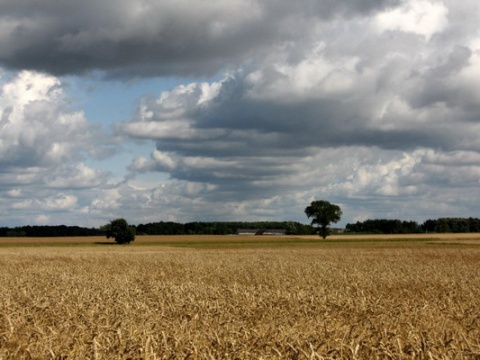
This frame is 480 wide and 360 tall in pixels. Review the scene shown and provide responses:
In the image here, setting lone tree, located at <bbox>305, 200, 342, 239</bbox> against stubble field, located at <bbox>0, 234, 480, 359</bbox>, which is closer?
stubble field, located at <bbox>0, 234, 480, 359</bbox>

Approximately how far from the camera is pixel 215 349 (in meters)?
7.43

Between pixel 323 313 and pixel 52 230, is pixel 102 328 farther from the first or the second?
pixel 52 230

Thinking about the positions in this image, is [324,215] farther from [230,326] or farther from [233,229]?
[230,326]

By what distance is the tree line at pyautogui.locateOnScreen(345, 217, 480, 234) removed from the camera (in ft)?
595

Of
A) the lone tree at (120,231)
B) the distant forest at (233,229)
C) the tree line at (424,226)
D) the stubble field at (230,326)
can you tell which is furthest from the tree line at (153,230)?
the stubble field at (230,326)

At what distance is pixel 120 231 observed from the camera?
106 metres

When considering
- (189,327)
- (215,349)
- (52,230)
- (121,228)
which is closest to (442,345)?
→ (215,349)

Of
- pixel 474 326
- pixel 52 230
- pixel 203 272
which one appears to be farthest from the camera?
pixel 52 230

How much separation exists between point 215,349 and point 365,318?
190 inches

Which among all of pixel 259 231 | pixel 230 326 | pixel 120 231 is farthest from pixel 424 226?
pixel 230 326

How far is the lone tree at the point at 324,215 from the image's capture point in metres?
134

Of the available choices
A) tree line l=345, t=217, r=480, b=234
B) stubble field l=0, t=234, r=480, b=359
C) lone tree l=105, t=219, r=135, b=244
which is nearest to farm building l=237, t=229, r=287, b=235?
tree line l=345, t=217, r=480, b=234

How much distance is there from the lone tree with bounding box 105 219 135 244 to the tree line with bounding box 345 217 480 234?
96713mm

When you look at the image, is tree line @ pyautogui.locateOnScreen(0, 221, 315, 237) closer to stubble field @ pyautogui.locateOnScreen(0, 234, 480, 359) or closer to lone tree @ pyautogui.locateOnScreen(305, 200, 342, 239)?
lone tree @ pyautogui.locateOnScreen(305, 200, 342, 239)
